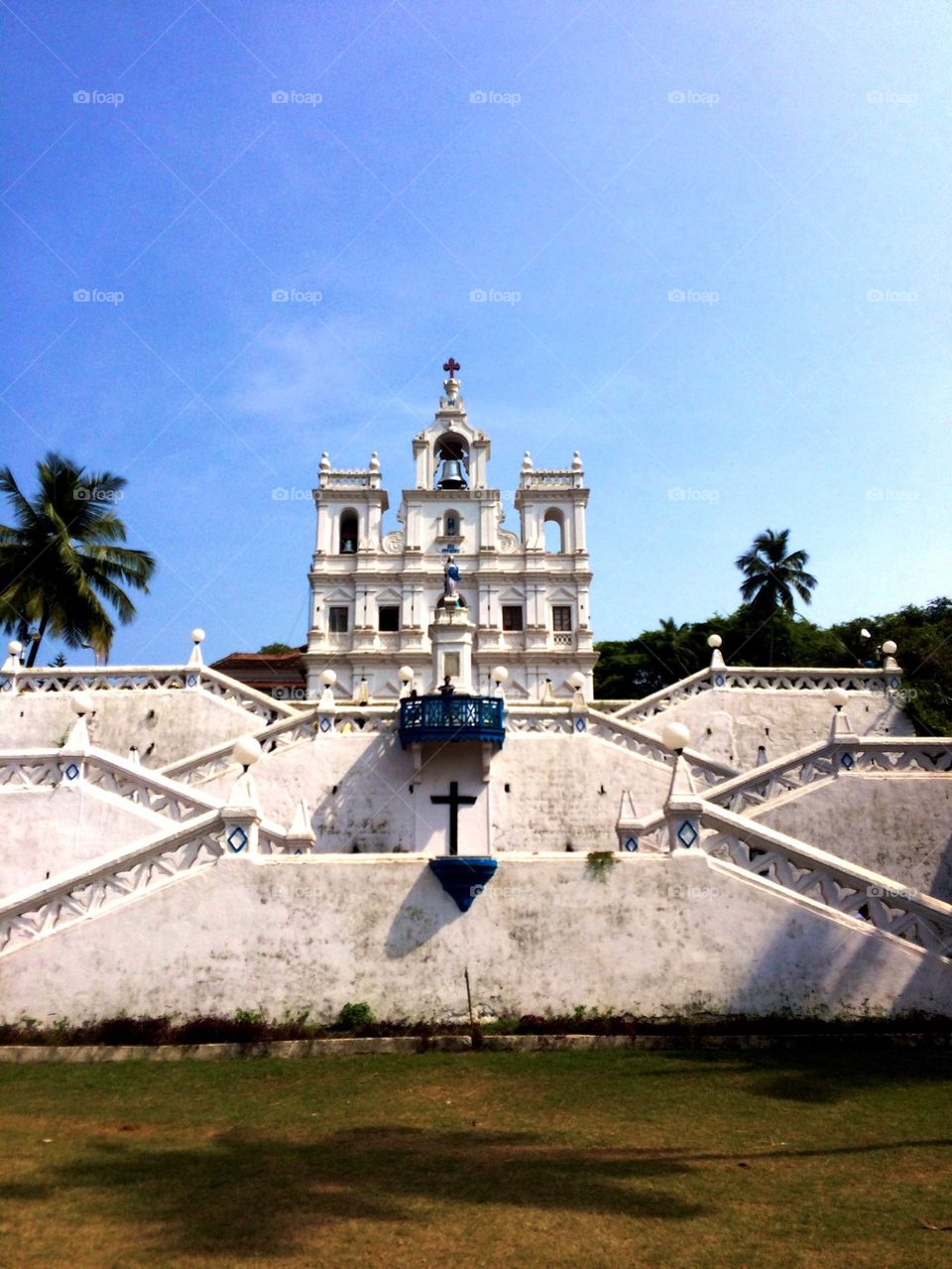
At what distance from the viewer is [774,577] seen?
52844 mm

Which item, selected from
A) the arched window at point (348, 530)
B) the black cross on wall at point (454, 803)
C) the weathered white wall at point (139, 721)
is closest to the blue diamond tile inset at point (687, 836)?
the black cross on wall at point (454, 803)

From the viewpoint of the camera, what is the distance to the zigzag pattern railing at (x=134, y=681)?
2852cm

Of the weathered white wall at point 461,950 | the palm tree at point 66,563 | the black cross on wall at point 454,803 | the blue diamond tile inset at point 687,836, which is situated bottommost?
the weathered white wall at point 461,950

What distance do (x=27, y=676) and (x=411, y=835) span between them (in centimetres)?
1355

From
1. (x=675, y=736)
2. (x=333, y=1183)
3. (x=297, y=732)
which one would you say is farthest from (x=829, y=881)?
(x=297, y=732)

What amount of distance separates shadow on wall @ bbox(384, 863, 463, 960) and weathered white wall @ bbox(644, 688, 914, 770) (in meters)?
14.1

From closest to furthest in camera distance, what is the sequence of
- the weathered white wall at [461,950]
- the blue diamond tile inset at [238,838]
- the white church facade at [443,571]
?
the weathered white wall at [461,950], the blue diamond tile inset at [238,838], the white church facade at [443,571]

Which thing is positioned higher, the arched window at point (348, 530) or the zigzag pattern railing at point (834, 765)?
the arched window at point (348, 530)

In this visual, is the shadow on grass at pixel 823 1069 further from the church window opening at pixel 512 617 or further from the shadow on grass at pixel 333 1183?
the church window opening at pixel 512 617

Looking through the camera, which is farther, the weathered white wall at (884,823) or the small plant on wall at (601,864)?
the weathered white wall at (884,823)

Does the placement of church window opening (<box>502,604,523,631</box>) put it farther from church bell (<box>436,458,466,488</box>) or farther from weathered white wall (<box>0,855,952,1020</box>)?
weathered white wall (<box>0,855,952,1020</box>)

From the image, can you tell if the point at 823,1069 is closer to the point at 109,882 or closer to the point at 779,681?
the point at 109,882

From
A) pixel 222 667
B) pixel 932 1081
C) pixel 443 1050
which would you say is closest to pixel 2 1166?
pixel 443 1050

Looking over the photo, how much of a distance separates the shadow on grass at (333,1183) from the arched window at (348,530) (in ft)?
152
